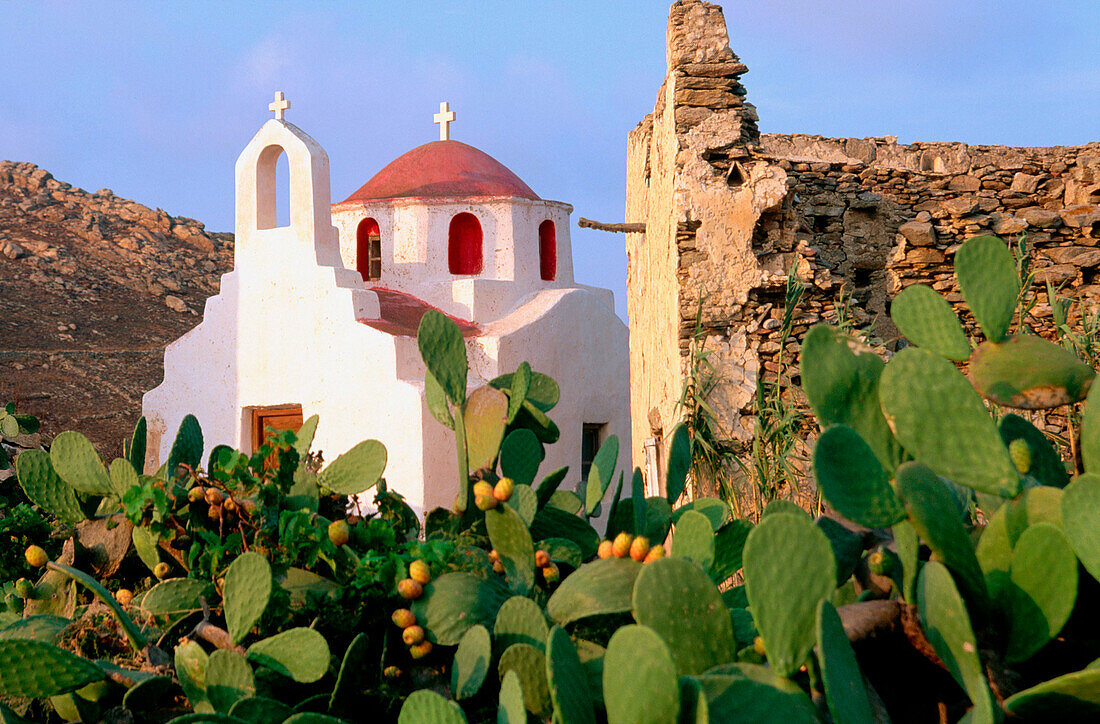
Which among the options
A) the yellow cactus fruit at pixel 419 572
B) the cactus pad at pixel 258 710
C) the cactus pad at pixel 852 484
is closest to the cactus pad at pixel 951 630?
the cactus pad at pixel 852 484

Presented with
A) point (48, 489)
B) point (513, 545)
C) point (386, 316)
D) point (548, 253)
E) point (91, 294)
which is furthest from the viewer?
point (91, 294)

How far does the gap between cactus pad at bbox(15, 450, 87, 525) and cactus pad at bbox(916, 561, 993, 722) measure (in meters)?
1.96

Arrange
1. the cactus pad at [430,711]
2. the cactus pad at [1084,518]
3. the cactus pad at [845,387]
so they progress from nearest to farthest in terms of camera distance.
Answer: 1. the cactus pad at [1084,518]
2. the cactus pad at [430,711]
3. the cactus pad at [845,387]

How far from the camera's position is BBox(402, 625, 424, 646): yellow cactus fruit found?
5.30 feet

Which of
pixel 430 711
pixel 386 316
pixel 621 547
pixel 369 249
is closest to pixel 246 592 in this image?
pixel 430 711

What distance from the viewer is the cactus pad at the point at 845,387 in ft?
4.96

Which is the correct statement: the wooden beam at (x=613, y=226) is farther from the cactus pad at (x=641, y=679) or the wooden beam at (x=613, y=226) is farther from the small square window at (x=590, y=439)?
the cactus pad at (x=641, y=679)

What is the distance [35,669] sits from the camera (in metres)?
1.56

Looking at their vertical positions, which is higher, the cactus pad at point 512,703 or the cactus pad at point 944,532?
the cactus pad at point 944,532

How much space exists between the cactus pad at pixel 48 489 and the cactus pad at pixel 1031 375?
2.03 m

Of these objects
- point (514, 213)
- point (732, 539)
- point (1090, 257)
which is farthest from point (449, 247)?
point (732, 539)

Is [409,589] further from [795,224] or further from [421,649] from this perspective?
[795,224]

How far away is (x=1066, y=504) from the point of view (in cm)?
118

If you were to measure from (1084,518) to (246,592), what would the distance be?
129 cm
